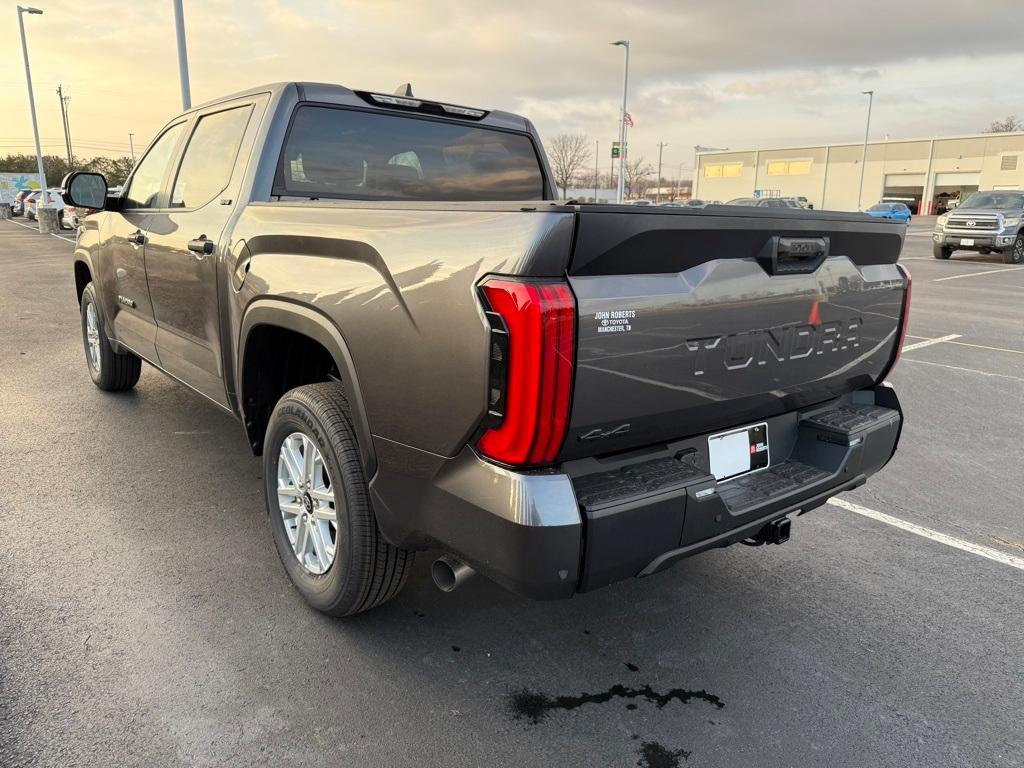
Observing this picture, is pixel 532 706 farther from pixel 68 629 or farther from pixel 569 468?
pixel 68 629

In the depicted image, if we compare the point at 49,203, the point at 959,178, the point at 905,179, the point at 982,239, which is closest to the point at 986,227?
the point at 982,239

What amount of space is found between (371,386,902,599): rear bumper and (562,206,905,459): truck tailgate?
112mm

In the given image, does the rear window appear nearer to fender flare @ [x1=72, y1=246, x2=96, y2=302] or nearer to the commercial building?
fender flare @ [x1=72, y1=246, x2=96, y2=302]

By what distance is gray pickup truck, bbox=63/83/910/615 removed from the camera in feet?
6.44

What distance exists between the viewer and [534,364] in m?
1.88

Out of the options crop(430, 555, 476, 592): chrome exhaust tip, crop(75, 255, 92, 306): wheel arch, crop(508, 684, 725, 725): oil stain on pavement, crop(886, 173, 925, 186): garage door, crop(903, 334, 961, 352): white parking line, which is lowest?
crop(903, 334, 961, 352): white parking line

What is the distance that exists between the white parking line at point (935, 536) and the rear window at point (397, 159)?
2506 millimetres

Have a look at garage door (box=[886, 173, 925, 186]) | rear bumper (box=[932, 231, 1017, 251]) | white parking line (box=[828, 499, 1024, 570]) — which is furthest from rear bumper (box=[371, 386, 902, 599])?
garage door (box=[886, 173, 925, 186])

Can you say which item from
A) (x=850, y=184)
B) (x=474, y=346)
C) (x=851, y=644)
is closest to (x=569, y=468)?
(x=474, y=346)

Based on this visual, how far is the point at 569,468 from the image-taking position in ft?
6.93

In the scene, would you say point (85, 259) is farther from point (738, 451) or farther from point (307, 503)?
point (738, 451)

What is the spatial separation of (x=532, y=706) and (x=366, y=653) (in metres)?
0.64

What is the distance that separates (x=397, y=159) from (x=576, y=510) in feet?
8.19

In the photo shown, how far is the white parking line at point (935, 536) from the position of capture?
354 centimetres
